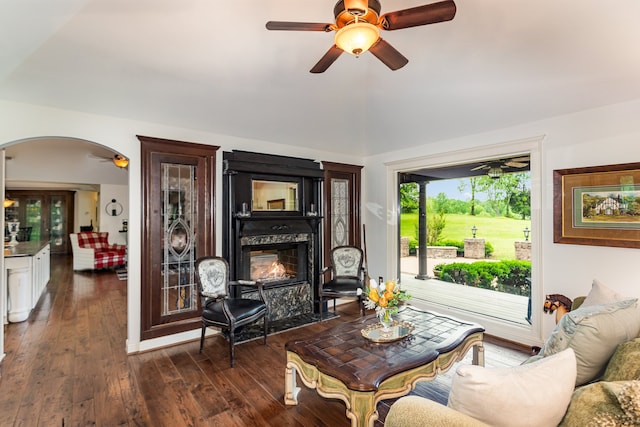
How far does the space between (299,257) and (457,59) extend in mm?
3209

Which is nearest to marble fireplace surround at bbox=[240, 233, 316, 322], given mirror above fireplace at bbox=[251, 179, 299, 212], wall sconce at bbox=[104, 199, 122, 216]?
mirror above fireplace at bbox=[251, 179, 299, 212]

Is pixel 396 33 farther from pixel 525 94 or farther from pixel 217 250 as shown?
pixel 217 250

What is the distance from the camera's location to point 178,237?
3.68 metres

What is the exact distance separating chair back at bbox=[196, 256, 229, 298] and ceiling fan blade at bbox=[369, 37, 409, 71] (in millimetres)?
2722

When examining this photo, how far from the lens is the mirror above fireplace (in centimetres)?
427

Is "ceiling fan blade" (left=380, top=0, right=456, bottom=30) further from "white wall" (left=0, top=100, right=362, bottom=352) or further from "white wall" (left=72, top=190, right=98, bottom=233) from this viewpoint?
"white wall" (left=72, top=190, right=98, bottom=233)

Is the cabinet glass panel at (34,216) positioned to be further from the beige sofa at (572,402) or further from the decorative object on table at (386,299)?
the beige sofa at (572,402)

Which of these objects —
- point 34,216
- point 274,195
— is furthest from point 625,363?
point 34,216

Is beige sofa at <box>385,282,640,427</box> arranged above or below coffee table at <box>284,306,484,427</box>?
above

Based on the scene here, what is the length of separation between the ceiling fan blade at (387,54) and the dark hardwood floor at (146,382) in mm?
2538

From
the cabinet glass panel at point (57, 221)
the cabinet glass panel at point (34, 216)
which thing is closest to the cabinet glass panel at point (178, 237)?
the cabinet glass panel at point (57, 221)

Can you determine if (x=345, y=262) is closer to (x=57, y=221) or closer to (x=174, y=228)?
(x=174, y=228)

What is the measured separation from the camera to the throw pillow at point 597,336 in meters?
1.47

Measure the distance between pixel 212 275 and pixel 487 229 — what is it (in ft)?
12.7
